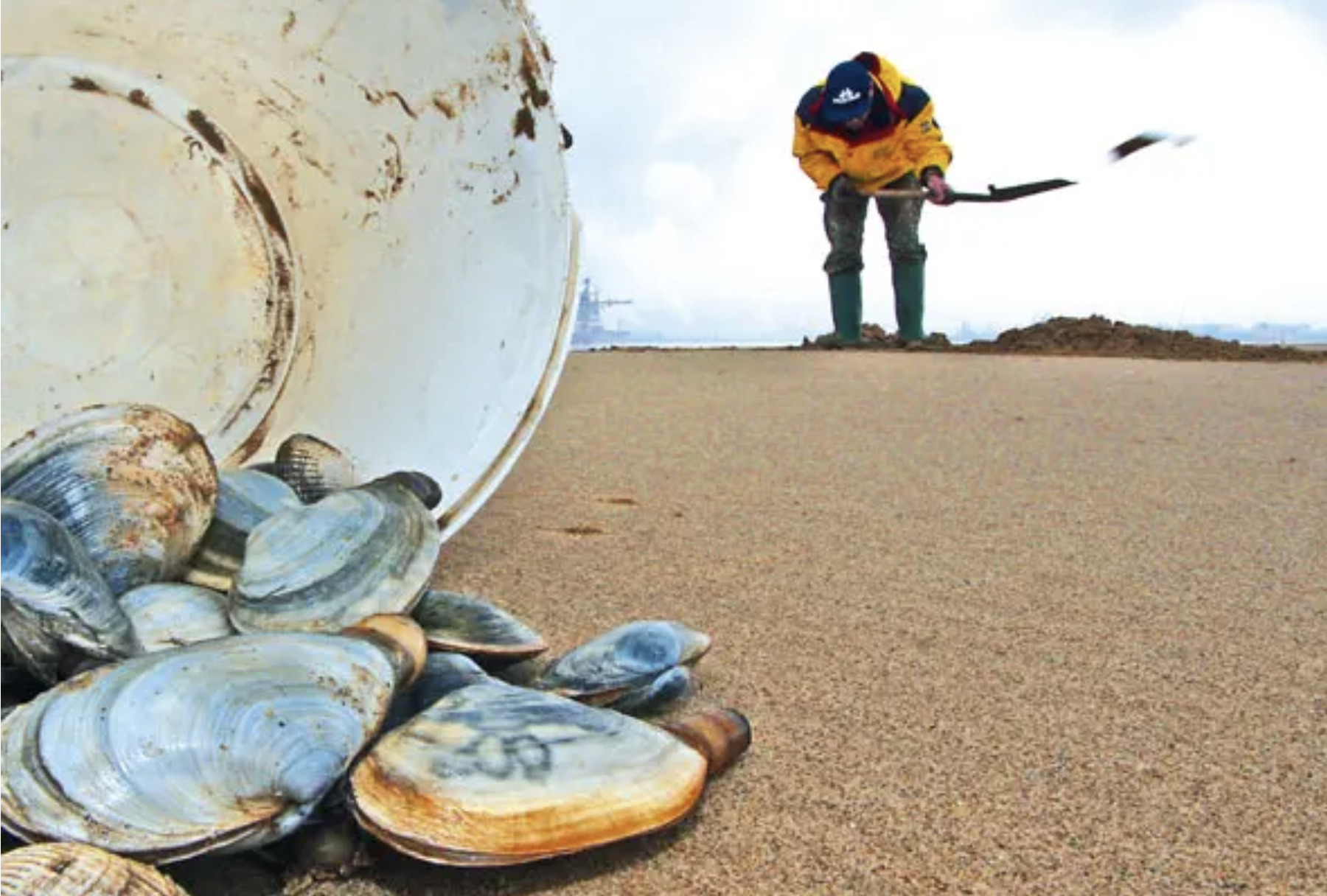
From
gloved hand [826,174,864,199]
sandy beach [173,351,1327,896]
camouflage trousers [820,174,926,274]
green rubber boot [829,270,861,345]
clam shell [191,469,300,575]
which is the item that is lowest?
sandy beach [173,351,1327,896]

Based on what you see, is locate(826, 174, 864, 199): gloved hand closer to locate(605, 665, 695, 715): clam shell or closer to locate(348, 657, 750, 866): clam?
locate(605, 665, 695, 715): clam shell

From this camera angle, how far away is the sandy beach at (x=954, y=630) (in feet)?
4.31

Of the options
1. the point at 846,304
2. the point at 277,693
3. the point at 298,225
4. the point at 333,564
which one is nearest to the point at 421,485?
the point at 333,564

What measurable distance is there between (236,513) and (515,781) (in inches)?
36.4

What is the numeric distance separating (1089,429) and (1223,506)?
44.3 inches

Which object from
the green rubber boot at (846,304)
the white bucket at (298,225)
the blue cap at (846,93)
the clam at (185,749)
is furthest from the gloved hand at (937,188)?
the clam at (185,749)

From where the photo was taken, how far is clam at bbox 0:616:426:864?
1197mm

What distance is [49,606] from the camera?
1437 mm


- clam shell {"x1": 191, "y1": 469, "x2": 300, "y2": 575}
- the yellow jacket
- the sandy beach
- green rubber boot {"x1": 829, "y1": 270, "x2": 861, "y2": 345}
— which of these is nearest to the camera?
the sandy beach

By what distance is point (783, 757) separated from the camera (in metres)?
1.56

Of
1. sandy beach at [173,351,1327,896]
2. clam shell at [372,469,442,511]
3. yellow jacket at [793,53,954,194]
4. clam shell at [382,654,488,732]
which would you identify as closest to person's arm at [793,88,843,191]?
yellow jacket at [793,53,954,194]

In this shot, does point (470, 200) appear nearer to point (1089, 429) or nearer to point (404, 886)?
point (404, 886)

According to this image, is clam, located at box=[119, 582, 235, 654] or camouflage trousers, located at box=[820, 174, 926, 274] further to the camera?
camouflage trousers, located at box=[820, 174, 926, 274]

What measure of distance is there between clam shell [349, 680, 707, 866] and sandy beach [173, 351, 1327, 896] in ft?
0.26
